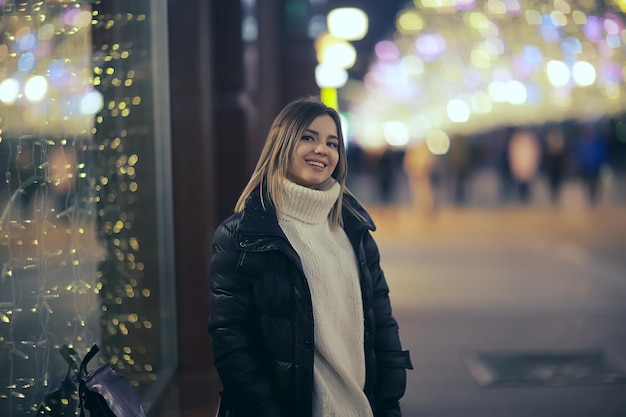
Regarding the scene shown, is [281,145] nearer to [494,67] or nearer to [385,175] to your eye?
[385,175]

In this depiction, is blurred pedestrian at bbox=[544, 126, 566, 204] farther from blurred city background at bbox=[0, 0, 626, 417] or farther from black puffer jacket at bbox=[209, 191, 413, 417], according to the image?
black puffer jacket at bbox=[209, 191, 413, 417]

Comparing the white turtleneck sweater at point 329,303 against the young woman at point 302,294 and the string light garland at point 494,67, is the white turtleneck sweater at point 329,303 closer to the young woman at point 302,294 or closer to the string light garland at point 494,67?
the young woman at point 302,294

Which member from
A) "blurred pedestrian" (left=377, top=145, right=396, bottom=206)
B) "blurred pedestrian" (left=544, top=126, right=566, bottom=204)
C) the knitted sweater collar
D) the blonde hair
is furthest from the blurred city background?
"blurred pedestrian" (left=377, top=145, right=396, bottom=206)

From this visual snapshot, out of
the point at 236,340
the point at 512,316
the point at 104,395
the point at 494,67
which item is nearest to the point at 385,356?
the point at 236,340

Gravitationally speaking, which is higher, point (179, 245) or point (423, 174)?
point (423, 174)

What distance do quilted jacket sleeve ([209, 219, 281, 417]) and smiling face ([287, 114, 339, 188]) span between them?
1.18 feet

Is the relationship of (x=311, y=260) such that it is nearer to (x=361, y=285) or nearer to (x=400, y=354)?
(x=361, y=285)

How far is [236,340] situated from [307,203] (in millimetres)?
553

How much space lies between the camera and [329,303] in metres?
3.09

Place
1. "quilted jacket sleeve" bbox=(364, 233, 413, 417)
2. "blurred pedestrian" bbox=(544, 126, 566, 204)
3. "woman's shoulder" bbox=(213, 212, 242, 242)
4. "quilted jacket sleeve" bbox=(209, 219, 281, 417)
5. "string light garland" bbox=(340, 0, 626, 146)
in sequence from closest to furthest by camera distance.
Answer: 1. "quilted jacket sleeve" bbox=(209, 219, 281, 417)
2. "woman's shoulder" bbox=(213, 212, 242, 242)
3. "quilted jacket sleeve" bbox=(364, 233, 413, 417)
4. "blurred pedestrian" bbox=(544, 126, 566, 204)
5. "string light garland" bbox=(340, 0, 626, 146)

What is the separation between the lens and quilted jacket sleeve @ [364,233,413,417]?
3.24m

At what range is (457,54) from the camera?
133 feet

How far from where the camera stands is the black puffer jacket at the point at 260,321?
9.73ft

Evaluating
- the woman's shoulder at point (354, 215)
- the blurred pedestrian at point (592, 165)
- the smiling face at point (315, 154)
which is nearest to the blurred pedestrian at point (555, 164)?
the blurred pedestrian at point (592, 165)
